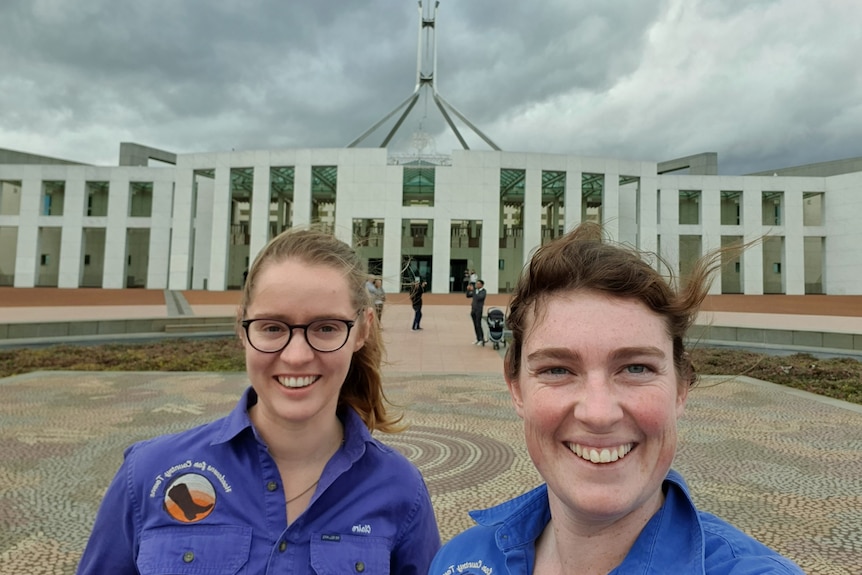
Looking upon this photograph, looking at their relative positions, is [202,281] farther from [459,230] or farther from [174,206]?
[459,230]

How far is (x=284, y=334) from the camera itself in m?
1.62

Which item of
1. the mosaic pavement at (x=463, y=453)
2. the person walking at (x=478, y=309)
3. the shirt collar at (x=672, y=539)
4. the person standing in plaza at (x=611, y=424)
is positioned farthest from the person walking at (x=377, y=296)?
the person walking at (x=478, y=309)

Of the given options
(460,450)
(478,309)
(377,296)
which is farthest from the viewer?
(478,309)

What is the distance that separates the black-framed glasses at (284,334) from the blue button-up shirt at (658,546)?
0.72m

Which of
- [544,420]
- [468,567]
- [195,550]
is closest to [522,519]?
[468,567]

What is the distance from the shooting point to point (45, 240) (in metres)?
46.2

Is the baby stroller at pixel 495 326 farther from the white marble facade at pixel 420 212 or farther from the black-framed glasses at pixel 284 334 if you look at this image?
the white marble facade at pixel 420 212

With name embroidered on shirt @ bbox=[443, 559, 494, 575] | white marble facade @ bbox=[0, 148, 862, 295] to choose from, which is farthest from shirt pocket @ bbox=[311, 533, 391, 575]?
white marble facade @ bbox=[0, 148, 862, 295]

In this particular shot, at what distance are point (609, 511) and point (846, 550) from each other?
3547mm

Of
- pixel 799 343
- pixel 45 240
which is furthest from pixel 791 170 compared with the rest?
pixel 45 240

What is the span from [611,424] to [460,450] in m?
4.65

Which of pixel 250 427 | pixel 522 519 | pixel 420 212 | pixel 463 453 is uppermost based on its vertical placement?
pixel 420 212

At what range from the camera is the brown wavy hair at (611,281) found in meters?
1.12

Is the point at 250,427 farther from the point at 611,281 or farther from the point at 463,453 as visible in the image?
the point at 463,453
